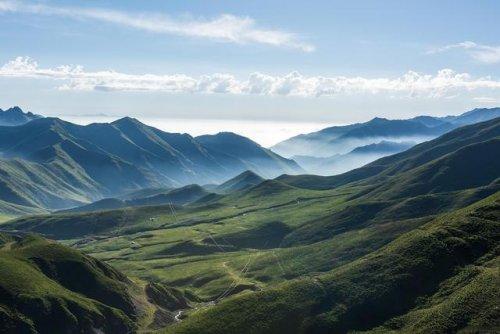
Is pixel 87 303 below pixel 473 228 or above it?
below

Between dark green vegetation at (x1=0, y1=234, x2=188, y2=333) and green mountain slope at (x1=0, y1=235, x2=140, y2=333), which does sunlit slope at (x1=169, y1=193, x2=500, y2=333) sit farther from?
green mountain slope at (x1=0, y1=235, x2=140, y2=333)

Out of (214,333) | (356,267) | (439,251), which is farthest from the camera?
(356,267)

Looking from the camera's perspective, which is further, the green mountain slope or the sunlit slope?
the green mountain slope

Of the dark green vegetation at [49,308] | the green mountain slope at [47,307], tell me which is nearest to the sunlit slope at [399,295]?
the dark green vegetation at [49,308]

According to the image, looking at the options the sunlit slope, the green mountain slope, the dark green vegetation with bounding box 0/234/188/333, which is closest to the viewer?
the sunlit slope

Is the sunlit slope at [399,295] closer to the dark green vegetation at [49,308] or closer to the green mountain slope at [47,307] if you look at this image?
the dark green vegetation at [49,308]

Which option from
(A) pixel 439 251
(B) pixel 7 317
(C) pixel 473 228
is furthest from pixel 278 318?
(B) pixel 7 317

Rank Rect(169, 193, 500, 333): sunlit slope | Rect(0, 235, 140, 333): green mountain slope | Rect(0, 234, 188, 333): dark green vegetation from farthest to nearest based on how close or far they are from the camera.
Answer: Rect(0, 234, 188, 333): dark green vegetation → Rect(0, 235, 140, 333): green mountain slope → Rect(169, 193, 500, 333): sunlit slope

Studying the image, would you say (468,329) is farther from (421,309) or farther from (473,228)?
(473,228)

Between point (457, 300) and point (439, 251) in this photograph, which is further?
point (439, 251)

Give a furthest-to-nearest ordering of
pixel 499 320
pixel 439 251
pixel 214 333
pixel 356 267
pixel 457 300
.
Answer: pixel 356 267
pixel 439 251
pixel 214 333
pixel 457 300
pixel 499 320

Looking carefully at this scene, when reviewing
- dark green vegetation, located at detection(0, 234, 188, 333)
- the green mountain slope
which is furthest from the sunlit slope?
the green mountain slope
